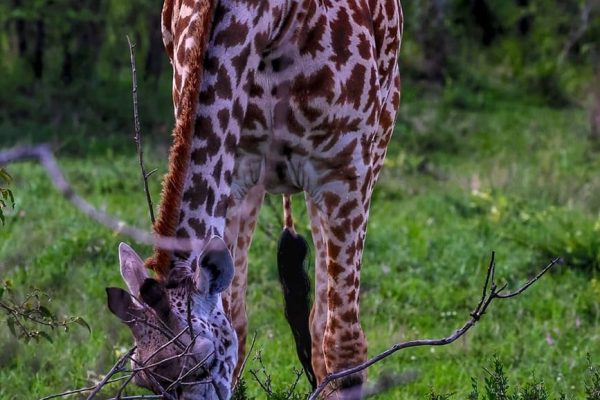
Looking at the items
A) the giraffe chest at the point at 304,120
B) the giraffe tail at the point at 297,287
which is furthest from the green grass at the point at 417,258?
the giraffe chest at the point at 304,120

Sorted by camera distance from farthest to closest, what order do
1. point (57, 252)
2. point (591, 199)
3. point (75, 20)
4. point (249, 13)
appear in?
point (75, 20) < point (591, 199) < point (57, 252) < point (249, 13)

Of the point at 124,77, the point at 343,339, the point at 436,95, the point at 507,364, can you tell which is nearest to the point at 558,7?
the point at 436,95

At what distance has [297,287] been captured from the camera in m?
5.12

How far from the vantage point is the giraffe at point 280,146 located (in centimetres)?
353

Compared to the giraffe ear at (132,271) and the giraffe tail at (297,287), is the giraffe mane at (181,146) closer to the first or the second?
the giraffe ear at (132,271)

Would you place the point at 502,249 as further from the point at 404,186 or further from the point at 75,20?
the point at 75,20

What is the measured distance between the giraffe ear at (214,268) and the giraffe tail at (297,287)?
5.35 feet

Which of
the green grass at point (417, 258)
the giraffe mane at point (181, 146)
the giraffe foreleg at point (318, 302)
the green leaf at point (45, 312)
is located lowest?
the green grass at point (417, 258)

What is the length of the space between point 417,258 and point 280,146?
11.2ft

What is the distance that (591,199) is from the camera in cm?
927

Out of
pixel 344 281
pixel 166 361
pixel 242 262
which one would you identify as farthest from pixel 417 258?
pixel 166 361

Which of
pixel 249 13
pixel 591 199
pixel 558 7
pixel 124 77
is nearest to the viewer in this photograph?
pixel 249 13

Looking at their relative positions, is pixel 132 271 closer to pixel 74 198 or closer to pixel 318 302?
pixel 74 198

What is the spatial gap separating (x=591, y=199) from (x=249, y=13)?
6.05 metres
